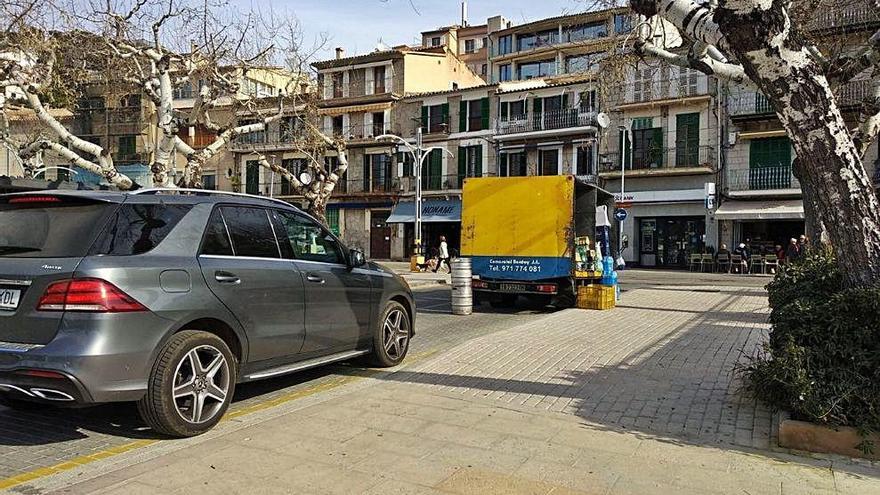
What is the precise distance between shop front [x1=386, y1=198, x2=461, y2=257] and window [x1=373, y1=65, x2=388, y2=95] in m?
8.51

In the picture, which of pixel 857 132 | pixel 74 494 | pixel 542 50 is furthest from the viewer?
pixel 542 50

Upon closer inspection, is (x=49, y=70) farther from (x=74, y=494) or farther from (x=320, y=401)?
(x=74, y=494)

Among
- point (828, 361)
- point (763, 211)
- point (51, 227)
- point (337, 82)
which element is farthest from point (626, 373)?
point (337, 82)

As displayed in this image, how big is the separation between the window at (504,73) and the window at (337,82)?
11444 millimetres

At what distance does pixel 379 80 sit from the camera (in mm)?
46594

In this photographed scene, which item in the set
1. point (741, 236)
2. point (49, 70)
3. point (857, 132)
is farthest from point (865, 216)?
point (741, 236)

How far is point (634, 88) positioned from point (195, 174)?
27.0m

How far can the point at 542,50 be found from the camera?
143ft

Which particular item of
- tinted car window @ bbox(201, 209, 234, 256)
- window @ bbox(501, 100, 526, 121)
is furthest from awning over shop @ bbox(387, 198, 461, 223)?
tinted car window @ bbox(201, 209, 234, 256)

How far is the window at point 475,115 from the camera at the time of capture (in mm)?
42406

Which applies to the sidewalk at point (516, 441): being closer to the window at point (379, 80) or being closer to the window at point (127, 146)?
the window at point (379, 80)

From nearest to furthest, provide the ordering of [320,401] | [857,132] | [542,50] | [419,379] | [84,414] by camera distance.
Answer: [84,414] → [320,401] → [419,379] → [857,132] → [542,50]

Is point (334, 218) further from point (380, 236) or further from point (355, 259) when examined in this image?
point (355, 259)

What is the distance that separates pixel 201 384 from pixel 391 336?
8.67 feet
